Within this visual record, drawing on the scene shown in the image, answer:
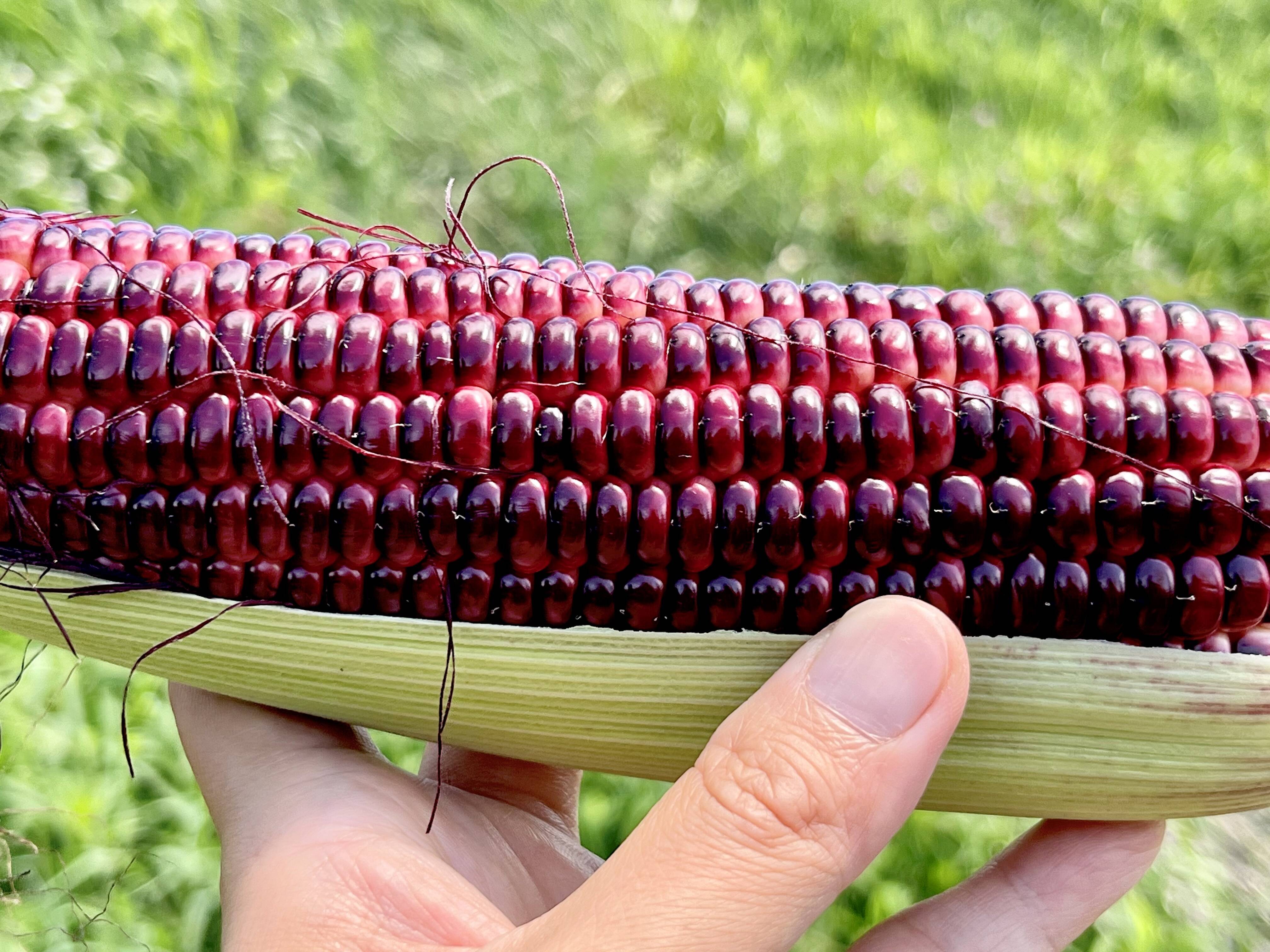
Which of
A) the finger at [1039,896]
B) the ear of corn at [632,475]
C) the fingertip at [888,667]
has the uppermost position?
the ear of corn at [632,475]

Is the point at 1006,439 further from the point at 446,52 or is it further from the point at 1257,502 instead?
the point at 446,52

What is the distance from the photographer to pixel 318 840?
4.84 feet

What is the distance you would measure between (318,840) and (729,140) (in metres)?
3.09

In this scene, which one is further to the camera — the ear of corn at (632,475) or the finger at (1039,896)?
the finger at (1039,896)

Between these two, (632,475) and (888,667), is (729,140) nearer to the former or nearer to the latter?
(632,475)

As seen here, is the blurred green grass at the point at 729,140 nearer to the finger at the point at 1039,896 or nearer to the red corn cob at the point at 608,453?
the finger at the point at 1039,896

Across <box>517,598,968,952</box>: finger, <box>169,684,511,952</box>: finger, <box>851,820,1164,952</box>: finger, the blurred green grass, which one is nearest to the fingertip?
<box>517,598,968,952</box>: finger

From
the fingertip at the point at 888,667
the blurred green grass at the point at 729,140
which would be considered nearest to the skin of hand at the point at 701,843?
the fingertip at the point at 888,667

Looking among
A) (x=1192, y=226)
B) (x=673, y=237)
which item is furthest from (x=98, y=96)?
(x=1192, y=226)

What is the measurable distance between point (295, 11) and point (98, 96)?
921 millimetres

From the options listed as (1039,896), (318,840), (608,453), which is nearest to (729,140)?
(608,453)

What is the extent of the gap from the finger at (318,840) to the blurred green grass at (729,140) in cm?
67

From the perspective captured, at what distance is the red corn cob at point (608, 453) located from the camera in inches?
52.9

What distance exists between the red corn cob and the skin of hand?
0.58 ft
